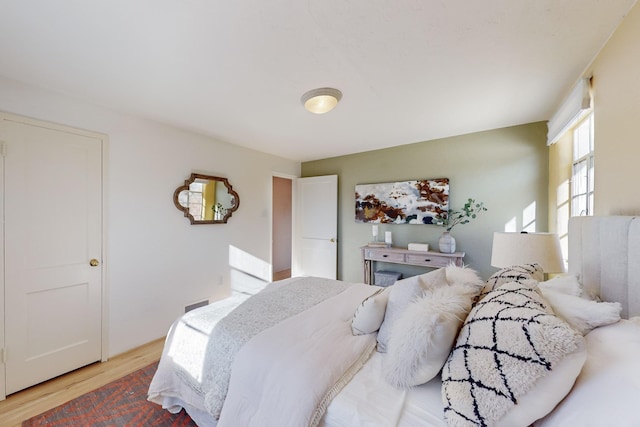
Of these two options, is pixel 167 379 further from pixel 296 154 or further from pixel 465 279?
pixel 296 154

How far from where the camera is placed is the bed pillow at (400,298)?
1.26 metres

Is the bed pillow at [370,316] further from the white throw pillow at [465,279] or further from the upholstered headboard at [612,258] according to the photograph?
the upholstered headboard at [612,258]

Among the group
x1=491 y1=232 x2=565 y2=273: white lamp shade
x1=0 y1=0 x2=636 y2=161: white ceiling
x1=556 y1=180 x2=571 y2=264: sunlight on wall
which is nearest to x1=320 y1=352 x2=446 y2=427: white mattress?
x1=491 y1=232 x2=565 y2=273: white lamp shade

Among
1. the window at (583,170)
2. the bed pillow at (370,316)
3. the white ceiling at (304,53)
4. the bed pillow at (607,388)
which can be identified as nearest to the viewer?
the bed pillow at (607,388)

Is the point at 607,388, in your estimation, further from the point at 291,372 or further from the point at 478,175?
the point at 478,175

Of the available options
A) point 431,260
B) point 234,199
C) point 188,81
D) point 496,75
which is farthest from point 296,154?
point 496,75

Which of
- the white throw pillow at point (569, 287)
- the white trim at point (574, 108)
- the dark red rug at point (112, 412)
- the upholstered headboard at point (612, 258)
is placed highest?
the white trim at point (574, 108)

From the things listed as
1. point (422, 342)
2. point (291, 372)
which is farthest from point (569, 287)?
point (291, 372)

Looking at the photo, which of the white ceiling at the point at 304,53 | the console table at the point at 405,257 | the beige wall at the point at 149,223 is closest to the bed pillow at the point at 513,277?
the white ceiling at the point at 304,53

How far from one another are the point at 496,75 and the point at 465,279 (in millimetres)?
1483

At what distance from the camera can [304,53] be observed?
1536mm

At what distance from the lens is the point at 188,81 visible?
1.85 metres

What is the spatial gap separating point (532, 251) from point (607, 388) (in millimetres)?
1349

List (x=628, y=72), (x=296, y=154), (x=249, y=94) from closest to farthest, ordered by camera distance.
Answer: (x=628, y=72), (x=249, y=94), (x=296, y=154)
